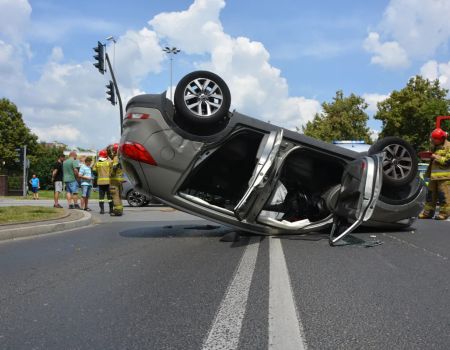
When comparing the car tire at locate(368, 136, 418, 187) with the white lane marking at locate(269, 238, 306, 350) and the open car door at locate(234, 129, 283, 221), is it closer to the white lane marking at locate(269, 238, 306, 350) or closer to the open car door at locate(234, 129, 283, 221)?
the open car door at locate(234, 129, 283, 221)

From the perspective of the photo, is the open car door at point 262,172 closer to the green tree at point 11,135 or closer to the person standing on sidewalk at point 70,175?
the person standing on sidewalk at point 70,175

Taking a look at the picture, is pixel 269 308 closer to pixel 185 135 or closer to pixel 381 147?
pixel 185 135

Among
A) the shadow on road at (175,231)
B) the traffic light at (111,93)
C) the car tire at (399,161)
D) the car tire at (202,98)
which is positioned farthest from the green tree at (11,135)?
the car tire at (399,161)

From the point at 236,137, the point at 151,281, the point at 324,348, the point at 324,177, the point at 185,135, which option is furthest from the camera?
the point at 324,177

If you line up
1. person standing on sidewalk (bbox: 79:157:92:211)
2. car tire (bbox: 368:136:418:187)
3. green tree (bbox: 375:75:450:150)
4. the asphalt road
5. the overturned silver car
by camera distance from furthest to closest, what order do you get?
1. green tree (bbox: 375:75:450:150)
2. person standing on sidewalk (bbox: 79:157:92:211)
3. car tire (bbox: 368:136:418:187)
4. the overturned silver car
5. the asphalt road

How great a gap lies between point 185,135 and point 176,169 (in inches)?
18.6

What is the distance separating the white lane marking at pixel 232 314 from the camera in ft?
8.64

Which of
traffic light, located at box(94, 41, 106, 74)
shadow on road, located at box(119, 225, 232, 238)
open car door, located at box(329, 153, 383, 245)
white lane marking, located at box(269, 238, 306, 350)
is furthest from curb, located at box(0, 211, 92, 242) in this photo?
traffic light, located at box(94, 41, 106, 74)

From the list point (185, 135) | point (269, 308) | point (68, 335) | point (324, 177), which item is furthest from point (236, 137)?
point (68, 335)

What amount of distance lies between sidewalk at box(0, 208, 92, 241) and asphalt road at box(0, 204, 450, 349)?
0.76m

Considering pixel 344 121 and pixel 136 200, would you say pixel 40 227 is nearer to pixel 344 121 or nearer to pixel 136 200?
pixel 136 200

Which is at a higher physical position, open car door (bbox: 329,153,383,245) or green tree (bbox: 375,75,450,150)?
green tree (bbox: 375,75,450,150)

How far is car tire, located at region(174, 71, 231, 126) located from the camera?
20.4 feet

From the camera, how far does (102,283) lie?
4.07 m
